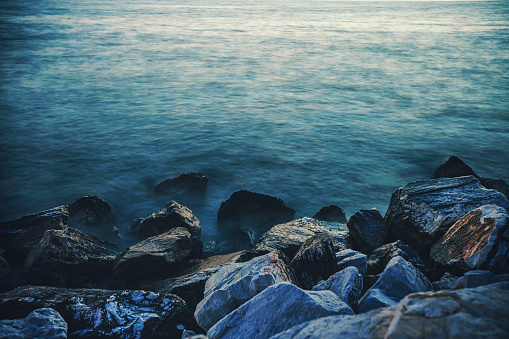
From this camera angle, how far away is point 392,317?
197 centimetres

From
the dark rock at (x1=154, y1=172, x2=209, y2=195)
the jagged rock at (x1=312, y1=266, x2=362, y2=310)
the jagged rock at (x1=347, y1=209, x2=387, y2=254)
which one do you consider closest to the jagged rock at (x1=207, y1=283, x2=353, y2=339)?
the jagged rock at (x1=312, y1=266, x2=362, y2=310)

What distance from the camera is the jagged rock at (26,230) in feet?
17.0

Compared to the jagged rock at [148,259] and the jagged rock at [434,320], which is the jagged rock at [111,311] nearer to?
the jagged rock at [148,259]

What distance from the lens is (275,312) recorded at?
253 cm

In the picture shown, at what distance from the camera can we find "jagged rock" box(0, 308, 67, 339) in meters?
2.81

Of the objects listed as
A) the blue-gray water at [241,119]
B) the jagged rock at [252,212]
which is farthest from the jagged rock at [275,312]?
the blue-gray water at [241,119]

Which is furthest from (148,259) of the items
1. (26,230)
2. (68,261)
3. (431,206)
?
(431,206)

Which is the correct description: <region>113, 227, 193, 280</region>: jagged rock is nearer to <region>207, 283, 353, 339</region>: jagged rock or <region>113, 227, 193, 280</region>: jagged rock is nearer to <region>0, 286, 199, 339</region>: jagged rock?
<region>0, 286, 199, 339</region>: jagged rock

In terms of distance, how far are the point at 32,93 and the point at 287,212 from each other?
12.6 metres

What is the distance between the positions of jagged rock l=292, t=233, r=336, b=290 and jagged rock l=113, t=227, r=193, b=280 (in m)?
1.60

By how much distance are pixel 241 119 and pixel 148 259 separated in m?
8.46

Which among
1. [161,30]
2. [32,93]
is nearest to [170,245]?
[32,93]

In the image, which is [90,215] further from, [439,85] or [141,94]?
[439,85]

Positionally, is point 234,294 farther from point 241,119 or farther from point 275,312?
point 241,119
